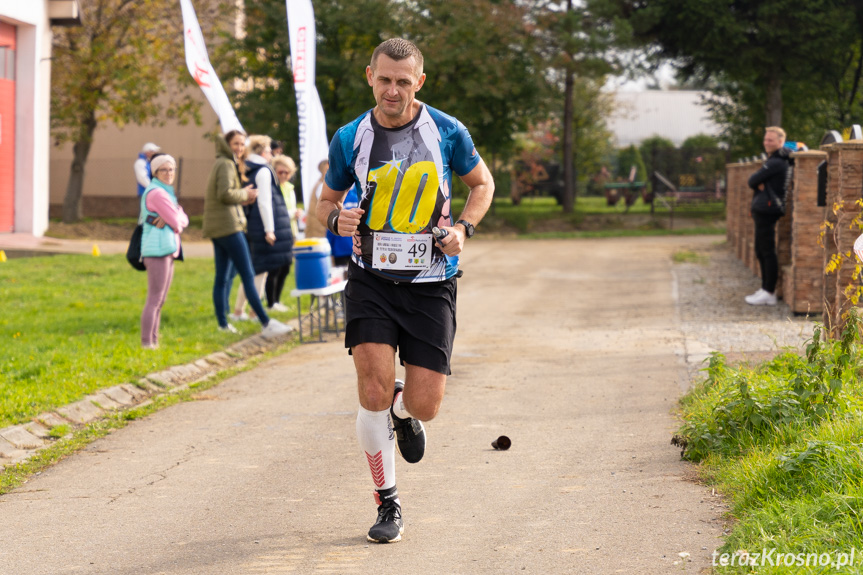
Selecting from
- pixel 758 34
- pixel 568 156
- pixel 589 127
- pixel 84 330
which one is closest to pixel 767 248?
pixel 84 330

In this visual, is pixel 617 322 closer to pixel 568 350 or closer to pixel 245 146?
pixel 568 350

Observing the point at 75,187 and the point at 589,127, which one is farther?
the point at 589,127

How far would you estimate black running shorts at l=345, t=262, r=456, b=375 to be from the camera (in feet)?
15.2

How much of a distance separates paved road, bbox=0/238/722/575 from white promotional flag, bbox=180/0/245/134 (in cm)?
356

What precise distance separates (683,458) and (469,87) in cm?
2464

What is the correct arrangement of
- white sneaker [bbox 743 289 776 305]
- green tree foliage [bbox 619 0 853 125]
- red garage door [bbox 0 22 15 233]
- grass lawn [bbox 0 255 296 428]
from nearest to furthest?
grass lawn [bbox 0 255 296 428] < white sneaker [bbox 743 289 776 305] < red garage door [bbox 0 22 15 233] < green tree foliage [bbox 619 0 853 125]

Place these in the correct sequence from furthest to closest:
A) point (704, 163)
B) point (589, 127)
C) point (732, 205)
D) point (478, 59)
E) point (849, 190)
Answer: point (589, 127) < point (704, 163) < point (478, 59) < point (732, 205) < point (849, 190)

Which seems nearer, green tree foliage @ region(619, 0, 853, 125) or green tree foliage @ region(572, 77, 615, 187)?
green tree foliage @ region(619, 0, 853, 125)

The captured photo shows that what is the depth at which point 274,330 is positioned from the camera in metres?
11.4

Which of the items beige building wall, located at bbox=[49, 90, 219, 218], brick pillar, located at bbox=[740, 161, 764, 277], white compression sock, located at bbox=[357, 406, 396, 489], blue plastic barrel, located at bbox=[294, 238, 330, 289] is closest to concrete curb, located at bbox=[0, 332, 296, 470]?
blue plastic barrel, located at bbox=[294, 238, 330, 289]

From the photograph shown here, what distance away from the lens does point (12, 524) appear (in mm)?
A: 4992

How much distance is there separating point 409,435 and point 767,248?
30.8 feet

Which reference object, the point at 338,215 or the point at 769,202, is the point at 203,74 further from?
the point at 338,215

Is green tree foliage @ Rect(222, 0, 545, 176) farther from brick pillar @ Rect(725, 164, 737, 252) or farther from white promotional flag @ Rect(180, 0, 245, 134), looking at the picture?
white promotional flag @ Rect(180, 0, 245, 134)
